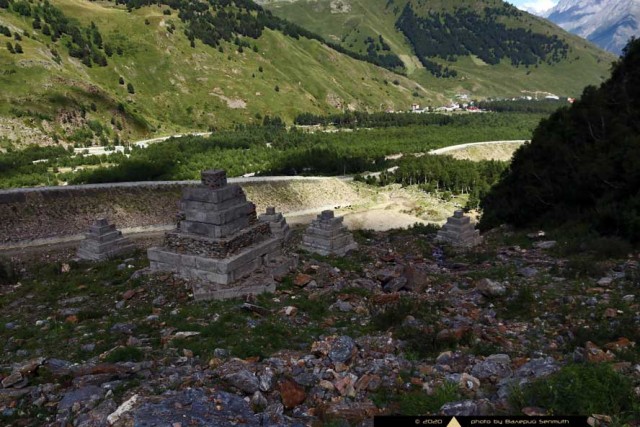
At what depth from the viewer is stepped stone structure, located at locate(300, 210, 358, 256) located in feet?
92.9

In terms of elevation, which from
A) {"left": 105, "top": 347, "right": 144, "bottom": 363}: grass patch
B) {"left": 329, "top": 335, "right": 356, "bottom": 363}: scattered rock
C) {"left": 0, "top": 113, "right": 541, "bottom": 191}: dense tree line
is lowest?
{"left": 0, "top": 113, "right": 541, "bottom": 191}: dense tree line

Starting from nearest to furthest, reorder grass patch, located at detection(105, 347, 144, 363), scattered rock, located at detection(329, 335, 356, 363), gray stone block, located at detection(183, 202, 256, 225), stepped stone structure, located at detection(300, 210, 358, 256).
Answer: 1. scattered rock, located at detection(329, 335, 356, 363)
2. grass patch, located at detection(105, 347, 144, 363)
3. gray stone block, located at detection(183, 202, 256, 225)
4. stepped stone structure, located at detection(300, 210, 358, 256)

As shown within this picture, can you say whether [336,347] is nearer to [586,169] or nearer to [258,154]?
[586,169]

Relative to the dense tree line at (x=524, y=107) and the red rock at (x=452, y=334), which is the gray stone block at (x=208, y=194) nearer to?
the red rock at (x=452, y=334)

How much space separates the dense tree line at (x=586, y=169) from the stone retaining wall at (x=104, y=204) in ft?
117

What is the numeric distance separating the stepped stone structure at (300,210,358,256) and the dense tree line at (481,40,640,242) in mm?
12701

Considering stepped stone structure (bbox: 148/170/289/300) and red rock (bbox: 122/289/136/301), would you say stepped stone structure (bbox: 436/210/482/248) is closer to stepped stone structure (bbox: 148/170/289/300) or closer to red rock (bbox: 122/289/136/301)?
stepped stone structure (bbox: 148/170/289/300)

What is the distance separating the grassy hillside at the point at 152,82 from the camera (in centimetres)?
9162

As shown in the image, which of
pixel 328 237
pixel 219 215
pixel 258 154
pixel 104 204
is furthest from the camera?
pixel 258 154

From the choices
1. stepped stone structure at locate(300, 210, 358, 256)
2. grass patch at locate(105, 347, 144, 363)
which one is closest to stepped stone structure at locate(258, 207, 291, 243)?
stepped stone structure at locate(300, 210, 358, 256)

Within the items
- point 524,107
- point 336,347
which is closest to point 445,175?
point 336,347

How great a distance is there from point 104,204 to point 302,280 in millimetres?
44347

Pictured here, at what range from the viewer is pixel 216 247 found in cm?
1817

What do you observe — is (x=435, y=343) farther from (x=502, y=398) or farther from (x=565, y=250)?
(x=565, y=250)
